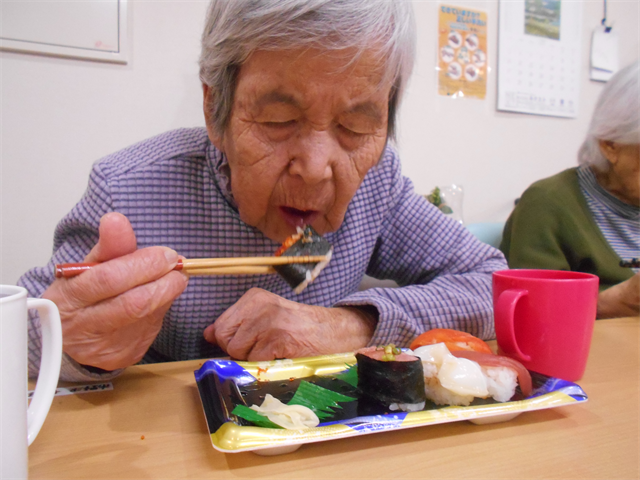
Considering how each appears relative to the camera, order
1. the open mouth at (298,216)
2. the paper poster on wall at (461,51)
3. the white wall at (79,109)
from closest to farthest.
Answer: the open mouth at (298,216), the white wall at (79,109), the paper poster on wall at (461,51)

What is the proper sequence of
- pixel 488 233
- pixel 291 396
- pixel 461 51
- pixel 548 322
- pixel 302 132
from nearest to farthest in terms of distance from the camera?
pixel 291 396 → pixel 548 322 → pixel 302 132 → pixel 488 233 → pixel 461 51

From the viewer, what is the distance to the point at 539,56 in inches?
96.4

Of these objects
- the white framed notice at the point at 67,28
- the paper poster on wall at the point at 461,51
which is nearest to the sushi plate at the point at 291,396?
the white framed notice at the point at 67,28

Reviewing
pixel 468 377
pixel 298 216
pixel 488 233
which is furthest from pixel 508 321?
pixel 488 233

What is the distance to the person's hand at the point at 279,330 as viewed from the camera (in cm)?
94

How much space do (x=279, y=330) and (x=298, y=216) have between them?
273mm

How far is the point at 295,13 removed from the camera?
0.82 m

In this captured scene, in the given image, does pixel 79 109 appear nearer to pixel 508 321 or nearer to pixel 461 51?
pixel 508 321

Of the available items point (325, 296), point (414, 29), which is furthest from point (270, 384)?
point (414, 29)

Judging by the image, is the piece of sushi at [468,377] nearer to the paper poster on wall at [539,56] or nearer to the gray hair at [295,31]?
the gray hair at [295,31]

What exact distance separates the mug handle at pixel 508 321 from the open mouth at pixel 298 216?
45 centimetres

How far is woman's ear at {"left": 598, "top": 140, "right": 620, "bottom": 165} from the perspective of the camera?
1901 millimetres

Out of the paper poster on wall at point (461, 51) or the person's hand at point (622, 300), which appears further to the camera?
the paper poster on wall at point (461, 51)

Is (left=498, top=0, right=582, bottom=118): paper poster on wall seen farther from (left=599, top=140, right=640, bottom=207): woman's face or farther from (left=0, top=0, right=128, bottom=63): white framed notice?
(left=0, top=0, right=128, bottom=63): white framed notice
